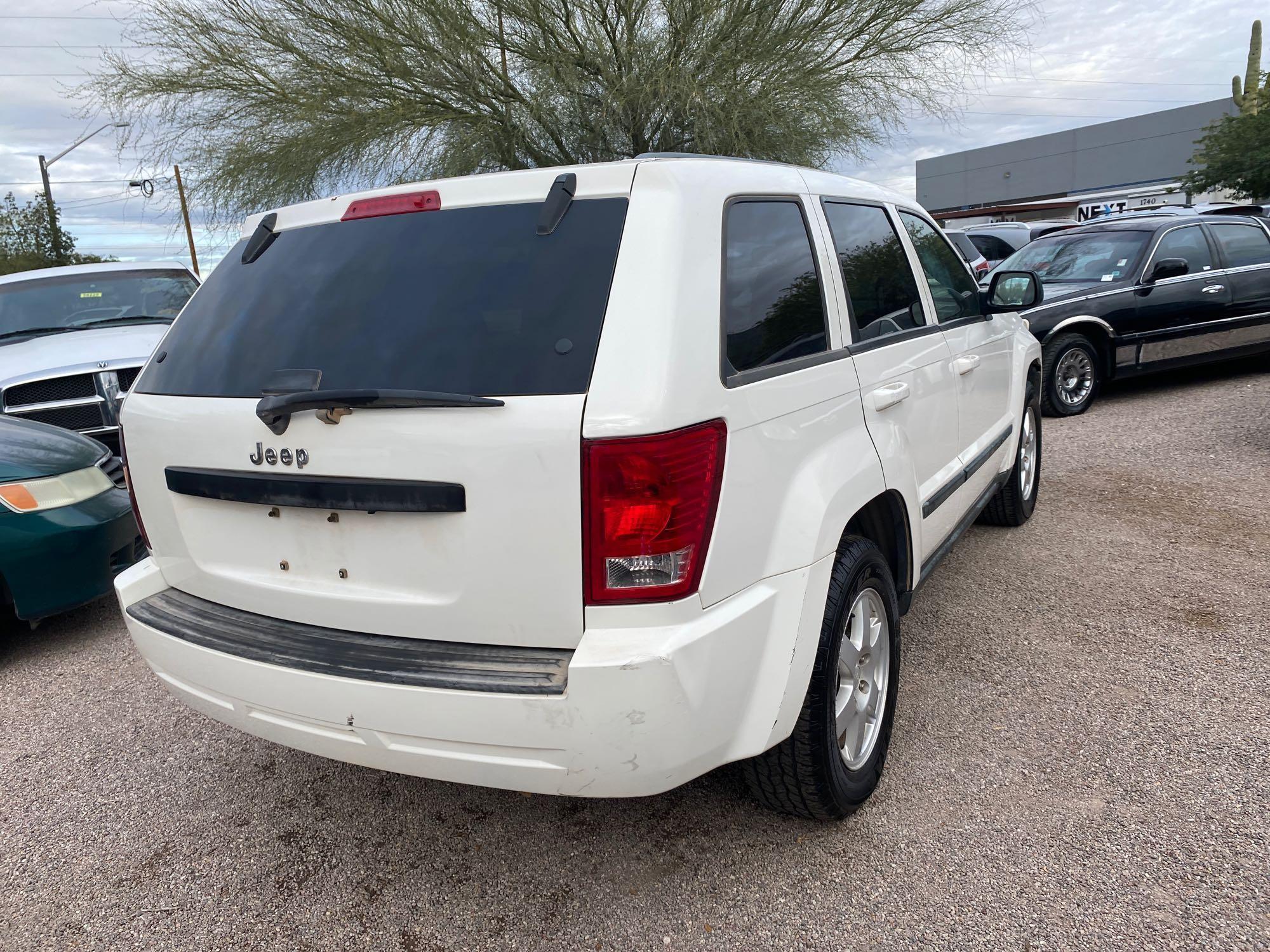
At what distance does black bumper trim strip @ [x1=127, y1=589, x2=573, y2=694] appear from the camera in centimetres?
196

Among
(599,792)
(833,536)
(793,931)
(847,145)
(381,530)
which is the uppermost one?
(847,145)

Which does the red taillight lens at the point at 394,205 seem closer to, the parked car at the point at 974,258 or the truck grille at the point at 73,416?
the truck grille at the point at 73,416

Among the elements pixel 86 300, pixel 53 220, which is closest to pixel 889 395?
pixel 86 300

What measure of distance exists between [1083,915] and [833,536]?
1.07 m

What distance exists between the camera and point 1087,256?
29.0 feet

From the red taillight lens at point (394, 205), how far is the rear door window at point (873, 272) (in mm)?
1229

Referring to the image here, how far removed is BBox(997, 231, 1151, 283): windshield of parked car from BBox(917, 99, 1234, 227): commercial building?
3361 cm

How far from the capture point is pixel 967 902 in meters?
2.27

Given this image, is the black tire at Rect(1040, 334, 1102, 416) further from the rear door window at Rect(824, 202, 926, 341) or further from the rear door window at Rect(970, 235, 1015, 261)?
the rear door window at Rect(970, 235, 1015, 261)

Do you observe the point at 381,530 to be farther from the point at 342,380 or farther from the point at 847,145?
the point at 847,145

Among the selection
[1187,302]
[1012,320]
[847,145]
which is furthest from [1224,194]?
[1012,320]

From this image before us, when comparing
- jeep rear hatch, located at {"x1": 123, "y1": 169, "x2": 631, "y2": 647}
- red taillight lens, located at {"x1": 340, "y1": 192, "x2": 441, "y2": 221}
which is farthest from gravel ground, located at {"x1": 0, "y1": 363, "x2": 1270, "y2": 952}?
red taillight lens, located at {"x1": 340, "y1": 192, "x2": 441, "y2": 221}

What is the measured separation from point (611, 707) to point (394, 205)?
1413 millimetres

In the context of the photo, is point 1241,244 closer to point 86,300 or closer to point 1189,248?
point 1189,248
